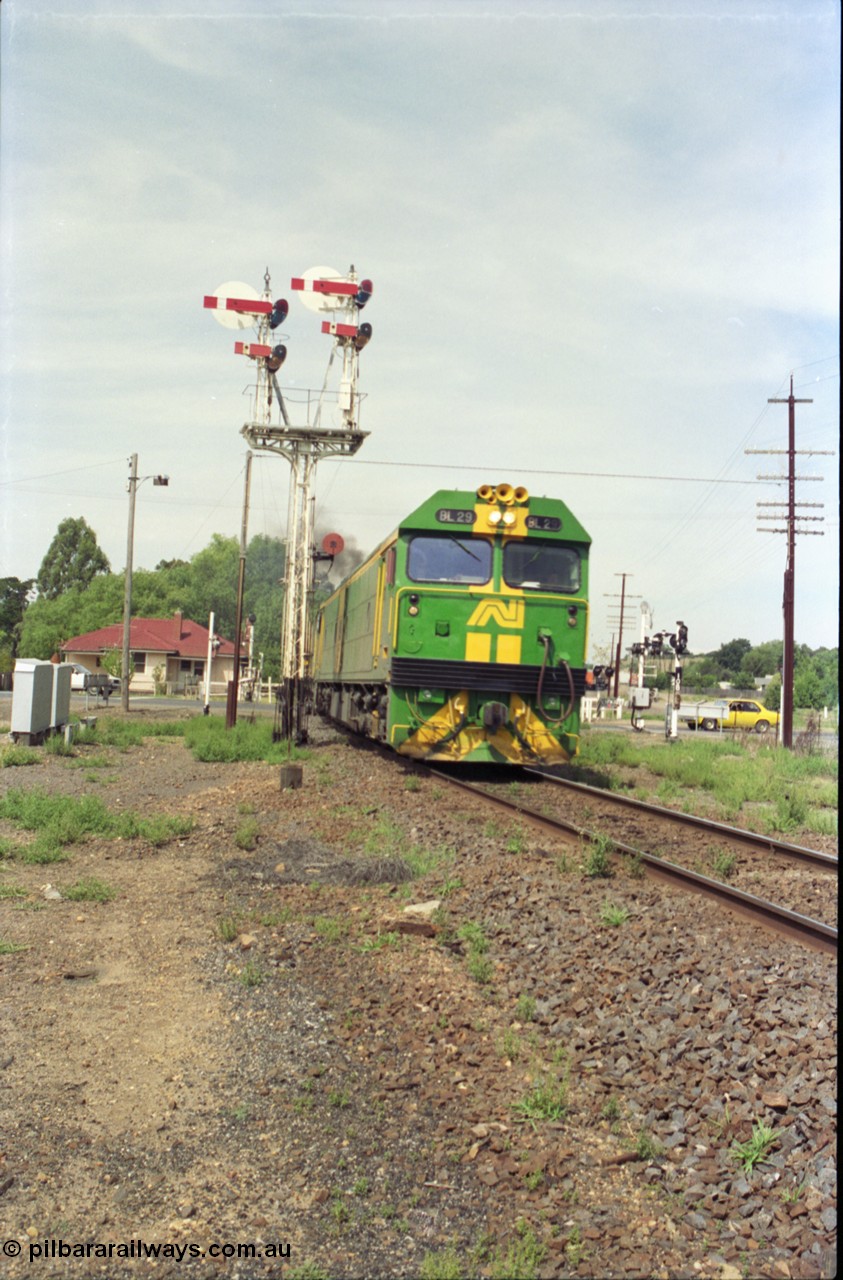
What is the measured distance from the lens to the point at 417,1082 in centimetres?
434

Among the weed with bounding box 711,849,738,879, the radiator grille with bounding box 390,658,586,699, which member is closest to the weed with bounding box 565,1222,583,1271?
the weed with bounding box 711,849,738,879

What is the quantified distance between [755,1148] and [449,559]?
9.90 meters

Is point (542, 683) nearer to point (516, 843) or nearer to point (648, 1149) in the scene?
point (516, 843)

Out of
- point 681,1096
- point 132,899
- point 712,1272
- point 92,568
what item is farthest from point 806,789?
point 92,568

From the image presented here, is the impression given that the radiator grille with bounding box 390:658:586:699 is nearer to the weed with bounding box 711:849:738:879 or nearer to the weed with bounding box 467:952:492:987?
the weed with bounding box 711:849:738:879

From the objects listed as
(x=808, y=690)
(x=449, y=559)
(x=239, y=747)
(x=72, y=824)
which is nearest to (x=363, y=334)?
(x=239, y=747)

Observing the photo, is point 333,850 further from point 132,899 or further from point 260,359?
point 260,359

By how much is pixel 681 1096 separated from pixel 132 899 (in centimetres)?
465

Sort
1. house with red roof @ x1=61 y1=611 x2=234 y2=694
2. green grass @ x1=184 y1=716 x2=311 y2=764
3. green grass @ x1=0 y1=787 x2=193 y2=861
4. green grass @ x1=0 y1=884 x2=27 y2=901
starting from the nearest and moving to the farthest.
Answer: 1. green grass @ x1=0 y1=884 x2=27 y2=901
2. green grass @ x1=0 y1=787 x2=193 y2=861
3. green grass @ x1=184 y1=716 x2=311 y2=764
4. house with red roof @ x1=61 y1=611 x2=234 y2=694

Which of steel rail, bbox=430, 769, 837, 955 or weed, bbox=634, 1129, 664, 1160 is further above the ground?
steel rail, bbox=430, 769, 837, 955

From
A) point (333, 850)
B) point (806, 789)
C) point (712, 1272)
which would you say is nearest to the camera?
point (712, 1272)

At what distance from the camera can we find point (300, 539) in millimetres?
22625

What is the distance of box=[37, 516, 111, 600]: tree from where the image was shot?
78.7m
